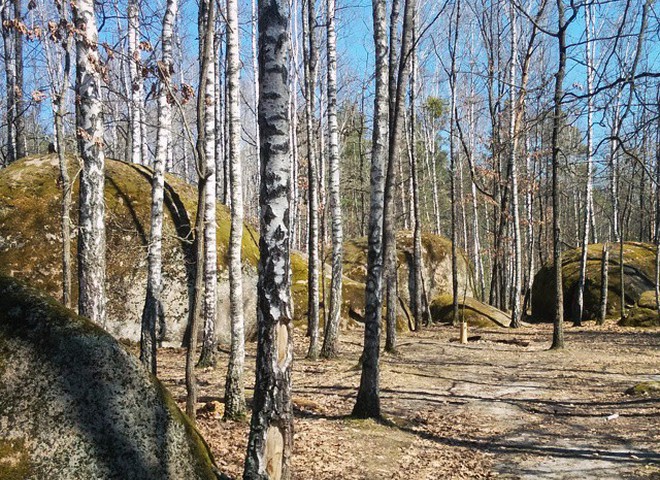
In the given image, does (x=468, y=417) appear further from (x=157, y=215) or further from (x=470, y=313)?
(x=470, y=313)

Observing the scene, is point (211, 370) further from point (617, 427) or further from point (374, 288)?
point (617, 427)

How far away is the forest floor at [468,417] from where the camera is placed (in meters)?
6.04

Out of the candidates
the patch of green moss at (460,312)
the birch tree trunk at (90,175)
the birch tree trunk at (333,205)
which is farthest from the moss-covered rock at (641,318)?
the birch tree trunk at (90,175)

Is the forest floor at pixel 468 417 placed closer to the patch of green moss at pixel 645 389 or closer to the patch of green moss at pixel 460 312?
Result: the patch of green moss at pixel 645 389

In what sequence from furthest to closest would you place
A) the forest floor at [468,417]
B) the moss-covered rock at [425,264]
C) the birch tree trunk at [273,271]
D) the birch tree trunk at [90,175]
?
the moss-covered rock at [425,264] → the birch tree trunk at [90,175] → the forest floor at [468,417] → the birch tree trunk at [273,271]

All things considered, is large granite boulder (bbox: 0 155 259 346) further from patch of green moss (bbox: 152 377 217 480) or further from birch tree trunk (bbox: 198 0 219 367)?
patch of green moss (bbox: 152 377 217 480)

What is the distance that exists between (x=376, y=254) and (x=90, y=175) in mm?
4067

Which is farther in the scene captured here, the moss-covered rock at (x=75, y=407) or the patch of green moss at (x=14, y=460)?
the moss-covered rock at (x=75, y=407)

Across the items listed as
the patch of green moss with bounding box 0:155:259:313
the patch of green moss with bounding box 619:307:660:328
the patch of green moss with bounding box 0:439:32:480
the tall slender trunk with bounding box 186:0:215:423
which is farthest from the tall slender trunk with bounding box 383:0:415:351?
the patch of green moss with bounding box 619:307:660:328

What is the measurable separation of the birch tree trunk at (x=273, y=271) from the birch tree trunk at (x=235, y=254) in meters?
2.96

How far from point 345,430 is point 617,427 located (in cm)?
382

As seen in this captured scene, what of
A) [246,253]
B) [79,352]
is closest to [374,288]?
[79,352]

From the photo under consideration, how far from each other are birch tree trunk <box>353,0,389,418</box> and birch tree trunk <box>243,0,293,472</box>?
3.34 meters

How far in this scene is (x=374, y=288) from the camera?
26.1 feet
